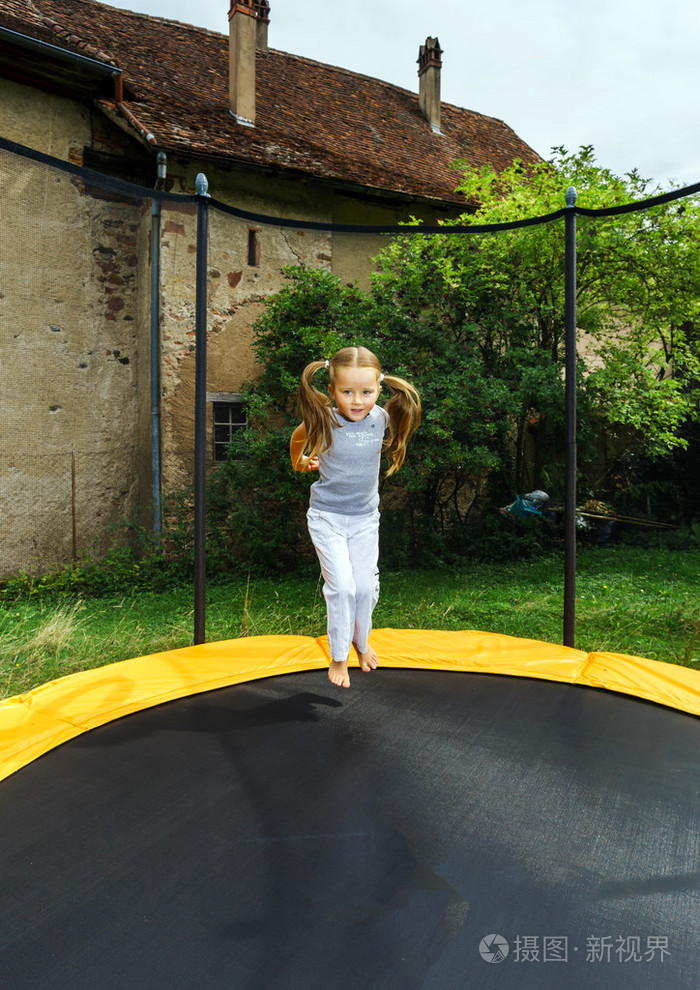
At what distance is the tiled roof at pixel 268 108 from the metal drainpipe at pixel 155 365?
1.91 feet

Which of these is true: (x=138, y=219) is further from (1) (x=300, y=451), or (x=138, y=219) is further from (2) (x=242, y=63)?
(1) (x=300, y=451)

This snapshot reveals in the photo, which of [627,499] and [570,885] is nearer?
[570,885]

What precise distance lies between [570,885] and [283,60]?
7022 millimetres

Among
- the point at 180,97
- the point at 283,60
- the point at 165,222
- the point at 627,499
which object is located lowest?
the point at 627,499

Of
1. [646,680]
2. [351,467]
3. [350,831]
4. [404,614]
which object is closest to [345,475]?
[351,467]

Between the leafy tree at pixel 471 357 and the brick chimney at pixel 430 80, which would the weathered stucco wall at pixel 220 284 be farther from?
the brick chimney at pixel 430 80

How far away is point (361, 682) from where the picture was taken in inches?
73.9

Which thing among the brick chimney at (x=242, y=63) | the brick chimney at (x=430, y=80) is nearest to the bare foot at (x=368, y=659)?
the brick chimney at (x=242, y=63)

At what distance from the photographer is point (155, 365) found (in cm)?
391

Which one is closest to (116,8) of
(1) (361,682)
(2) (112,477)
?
(2) (112,477)

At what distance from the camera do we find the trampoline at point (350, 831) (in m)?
0.84

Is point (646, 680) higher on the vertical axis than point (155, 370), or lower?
lower

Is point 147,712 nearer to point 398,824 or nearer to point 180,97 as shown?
point 398,824

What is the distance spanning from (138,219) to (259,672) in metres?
2.70
